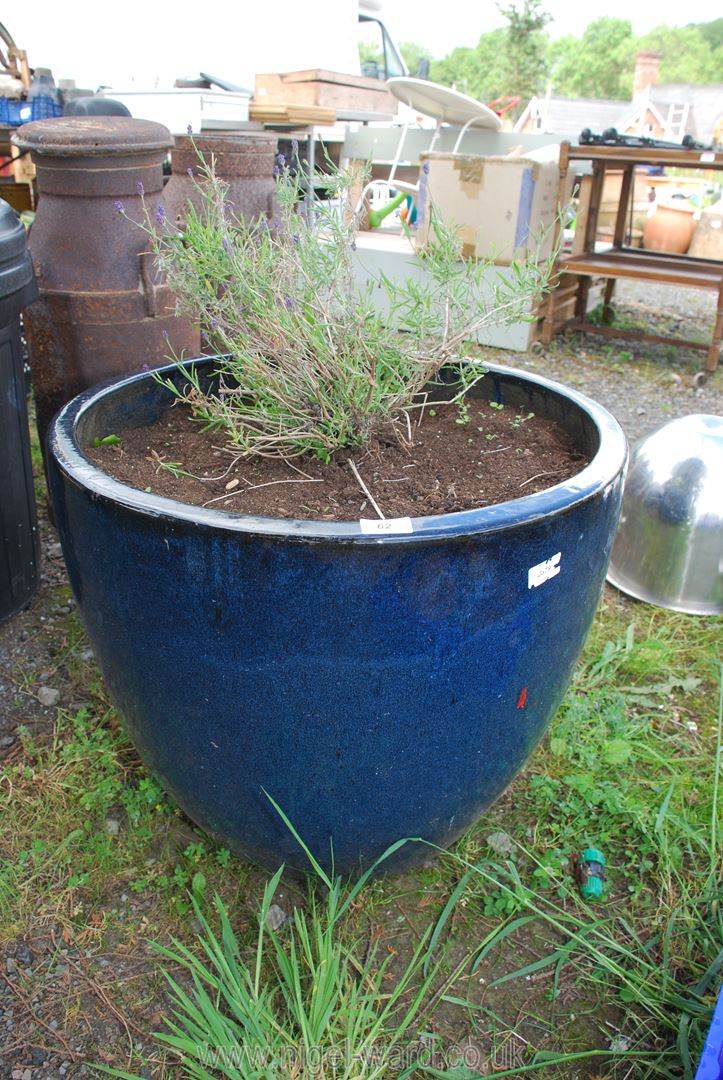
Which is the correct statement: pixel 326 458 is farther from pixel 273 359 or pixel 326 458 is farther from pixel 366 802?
pixel 366 802

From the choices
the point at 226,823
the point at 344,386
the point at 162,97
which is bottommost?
the point at 226,823

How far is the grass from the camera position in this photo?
1291mm

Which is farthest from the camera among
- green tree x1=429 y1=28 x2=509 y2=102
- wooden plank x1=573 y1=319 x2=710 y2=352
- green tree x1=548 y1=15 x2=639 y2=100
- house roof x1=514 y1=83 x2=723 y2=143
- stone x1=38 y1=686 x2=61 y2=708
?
green tree x1=548 y1=15 x2=639 y2=100

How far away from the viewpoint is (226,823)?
4.53 feet

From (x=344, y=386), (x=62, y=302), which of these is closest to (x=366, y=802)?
(x=344, y=386)

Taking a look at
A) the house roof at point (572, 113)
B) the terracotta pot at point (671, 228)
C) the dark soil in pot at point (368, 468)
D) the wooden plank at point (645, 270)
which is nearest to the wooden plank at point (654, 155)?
the wooden plank at point (645, 270)

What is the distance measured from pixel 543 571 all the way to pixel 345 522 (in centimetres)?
30

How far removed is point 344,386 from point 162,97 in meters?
5.41

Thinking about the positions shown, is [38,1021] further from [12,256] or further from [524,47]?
[524,47]

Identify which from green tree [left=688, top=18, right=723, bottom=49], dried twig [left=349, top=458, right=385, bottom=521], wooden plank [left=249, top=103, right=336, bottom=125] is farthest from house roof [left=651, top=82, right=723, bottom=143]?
dried twig [left=349, top=458, right=385, bottom=521]

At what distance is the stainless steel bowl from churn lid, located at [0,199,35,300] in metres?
1.85

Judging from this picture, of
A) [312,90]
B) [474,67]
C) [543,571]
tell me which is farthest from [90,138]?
[474,67]

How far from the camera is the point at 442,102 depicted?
19.5ft

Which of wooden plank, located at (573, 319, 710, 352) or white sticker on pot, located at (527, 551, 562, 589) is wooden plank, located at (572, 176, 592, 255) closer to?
wooden plank, located at (573, 319, 710, 352)
